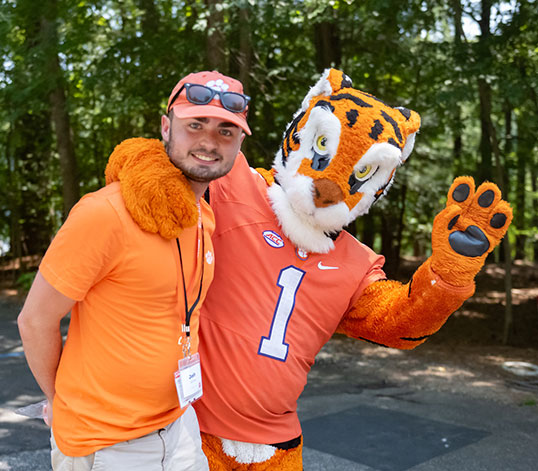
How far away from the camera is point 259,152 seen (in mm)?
11234

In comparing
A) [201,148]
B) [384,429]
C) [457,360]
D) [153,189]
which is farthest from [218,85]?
[457,360]

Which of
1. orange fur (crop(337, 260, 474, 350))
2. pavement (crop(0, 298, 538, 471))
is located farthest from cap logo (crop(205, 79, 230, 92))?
pavement (crop(0, 298, 538, 471))

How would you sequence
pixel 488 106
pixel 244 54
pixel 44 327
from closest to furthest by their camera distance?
pixel 44 327, pixel 244 54, pixel 488 106

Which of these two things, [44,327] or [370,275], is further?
[370,275]

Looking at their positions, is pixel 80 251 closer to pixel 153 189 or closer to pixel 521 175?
pixel 153 189

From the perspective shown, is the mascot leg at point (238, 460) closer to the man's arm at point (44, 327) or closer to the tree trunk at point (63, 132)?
the man's arm at point (44, 327)

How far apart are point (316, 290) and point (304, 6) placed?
274 inches

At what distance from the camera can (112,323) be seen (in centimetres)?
221

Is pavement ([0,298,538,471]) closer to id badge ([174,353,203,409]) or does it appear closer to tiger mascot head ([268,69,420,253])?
tiger mascot head ([268,69,420,253])

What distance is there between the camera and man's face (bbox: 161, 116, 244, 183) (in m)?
2.36

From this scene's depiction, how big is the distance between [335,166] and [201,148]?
0.80m

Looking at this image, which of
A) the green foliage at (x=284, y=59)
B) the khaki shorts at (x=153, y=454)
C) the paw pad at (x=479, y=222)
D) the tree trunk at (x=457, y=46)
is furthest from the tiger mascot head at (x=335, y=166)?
the tree trunk at (x=457, y=46)

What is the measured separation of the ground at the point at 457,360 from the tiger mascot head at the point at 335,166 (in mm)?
4808

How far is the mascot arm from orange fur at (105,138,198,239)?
1034mm
